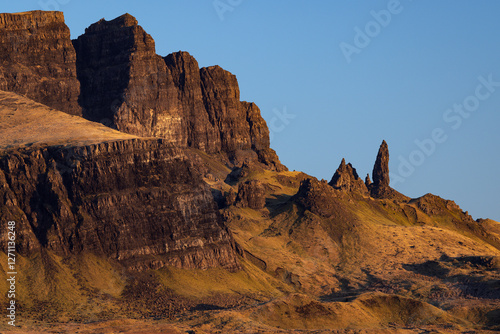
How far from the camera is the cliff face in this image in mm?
179000

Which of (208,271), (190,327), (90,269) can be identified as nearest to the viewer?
(190,327)

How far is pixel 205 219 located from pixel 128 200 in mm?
16120

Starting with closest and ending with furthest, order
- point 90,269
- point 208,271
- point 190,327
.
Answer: point 190,327
point 90,269
point 208,271

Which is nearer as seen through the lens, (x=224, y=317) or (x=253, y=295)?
(x=224, y=317)

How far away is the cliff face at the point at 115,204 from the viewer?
179000mm

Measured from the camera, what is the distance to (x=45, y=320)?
520 feet

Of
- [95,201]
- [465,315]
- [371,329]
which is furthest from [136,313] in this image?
[465,315]

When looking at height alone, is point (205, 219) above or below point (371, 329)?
above

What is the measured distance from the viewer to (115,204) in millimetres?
184375

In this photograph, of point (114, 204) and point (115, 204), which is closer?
point (114, 204)

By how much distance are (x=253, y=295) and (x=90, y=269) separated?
2813 centimetres

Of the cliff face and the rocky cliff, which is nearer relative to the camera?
the rocky cliff

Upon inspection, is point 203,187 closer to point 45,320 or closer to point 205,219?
point 205,219

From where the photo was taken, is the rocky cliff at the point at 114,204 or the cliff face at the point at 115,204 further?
the cliff face at the point at 115,204
